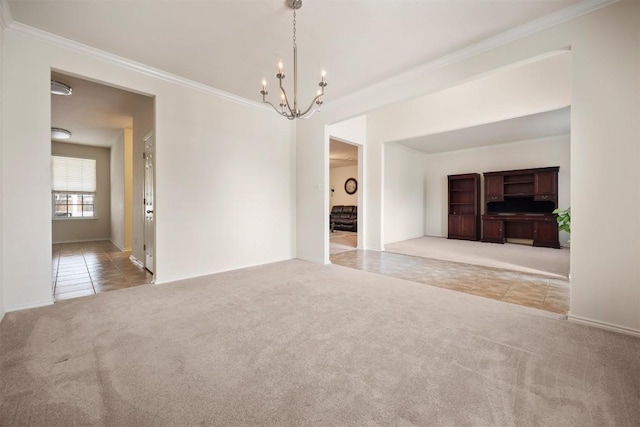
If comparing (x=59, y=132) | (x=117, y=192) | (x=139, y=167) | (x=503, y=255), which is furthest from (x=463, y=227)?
(x=59, y=132)

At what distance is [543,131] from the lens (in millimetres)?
6094

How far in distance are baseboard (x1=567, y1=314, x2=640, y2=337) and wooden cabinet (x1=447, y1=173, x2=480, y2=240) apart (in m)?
5.59

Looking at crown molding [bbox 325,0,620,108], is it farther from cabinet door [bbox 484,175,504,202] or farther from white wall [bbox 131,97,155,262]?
cabinet door [bbox 484,175,504,202]

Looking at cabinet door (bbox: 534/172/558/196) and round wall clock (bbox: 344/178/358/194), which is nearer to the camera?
cabinet door (bbox: 534/172/558/196)

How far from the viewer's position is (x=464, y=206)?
7875mm

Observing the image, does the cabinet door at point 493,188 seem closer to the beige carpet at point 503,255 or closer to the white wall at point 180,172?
the beige carpet at point 503,255

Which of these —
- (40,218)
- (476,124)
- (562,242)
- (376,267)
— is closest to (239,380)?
(40,218)

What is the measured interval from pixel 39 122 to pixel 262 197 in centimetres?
281

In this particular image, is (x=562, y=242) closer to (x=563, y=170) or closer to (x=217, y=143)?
(x=563, y=170)

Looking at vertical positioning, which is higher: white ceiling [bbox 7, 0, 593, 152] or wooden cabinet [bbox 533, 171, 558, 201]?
white ceiling [bbox 7, 0, 593, 152]

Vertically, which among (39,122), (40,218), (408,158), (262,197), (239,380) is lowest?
(239,380)

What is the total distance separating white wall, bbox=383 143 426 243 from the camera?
6.99m

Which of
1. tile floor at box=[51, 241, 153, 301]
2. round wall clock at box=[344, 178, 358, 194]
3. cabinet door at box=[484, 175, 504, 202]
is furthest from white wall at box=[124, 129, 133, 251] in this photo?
cabinet door at box=[484, 175, 504, 202]

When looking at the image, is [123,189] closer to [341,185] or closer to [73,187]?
[73,187]
